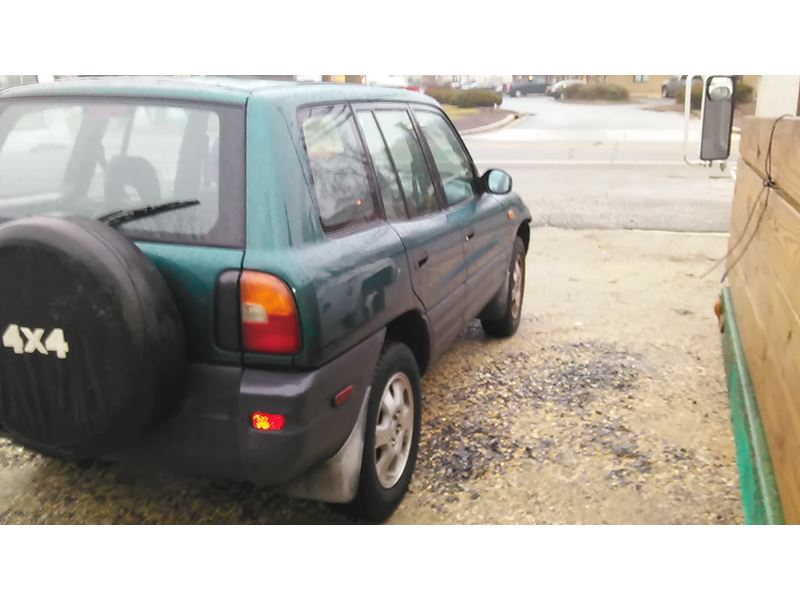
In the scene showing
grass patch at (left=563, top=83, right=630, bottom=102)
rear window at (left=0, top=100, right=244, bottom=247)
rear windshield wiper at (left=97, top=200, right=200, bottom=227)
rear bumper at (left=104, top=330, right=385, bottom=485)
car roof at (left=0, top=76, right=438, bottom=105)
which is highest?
grass patch at (left=563, top=83, right=630, bottom=102)

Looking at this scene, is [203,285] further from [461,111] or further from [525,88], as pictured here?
[525,88]

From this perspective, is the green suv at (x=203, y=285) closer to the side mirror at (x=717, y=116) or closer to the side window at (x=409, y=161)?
the side window at (x=409, y=161)

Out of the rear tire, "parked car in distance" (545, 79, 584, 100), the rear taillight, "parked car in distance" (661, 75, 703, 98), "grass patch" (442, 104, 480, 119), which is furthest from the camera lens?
"grass patch" (442, 104, 480, 119)

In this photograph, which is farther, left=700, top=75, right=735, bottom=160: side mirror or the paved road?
the paved road

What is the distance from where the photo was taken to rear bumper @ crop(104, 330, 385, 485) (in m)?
2.15

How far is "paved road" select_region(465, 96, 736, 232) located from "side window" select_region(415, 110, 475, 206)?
17.0ft

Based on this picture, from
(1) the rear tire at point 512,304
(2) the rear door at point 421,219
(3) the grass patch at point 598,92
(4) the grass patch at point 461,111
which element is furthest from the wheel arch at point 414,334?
(4) the grass patch at point 461,111

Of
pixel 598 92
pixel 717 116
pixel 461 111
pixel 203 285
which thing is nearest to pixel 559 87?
pixel 598 92

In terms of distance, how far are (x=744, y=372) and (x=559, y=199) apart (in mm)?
8474

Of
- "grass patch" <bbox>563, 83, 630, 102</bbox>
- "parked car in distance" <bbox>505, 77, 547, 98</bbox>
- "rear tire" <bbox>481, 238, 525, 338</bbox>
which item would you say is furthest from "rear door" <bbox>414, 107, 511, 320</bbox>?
"parked car in distance" <bbox>505, 77, 547, 98</bbox>

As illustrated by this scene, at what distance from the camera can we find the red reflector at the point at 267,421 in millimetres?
2141

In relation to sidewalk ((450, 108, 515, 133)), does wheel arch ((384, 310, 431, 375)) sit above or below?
below

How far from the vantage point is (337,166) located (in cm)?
264

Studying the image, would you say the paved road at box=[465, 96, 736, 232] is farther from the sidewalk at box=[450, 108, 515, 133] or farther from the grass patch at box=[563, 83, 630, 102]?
the sidewalk at box=[450, 108, 515, 133]
